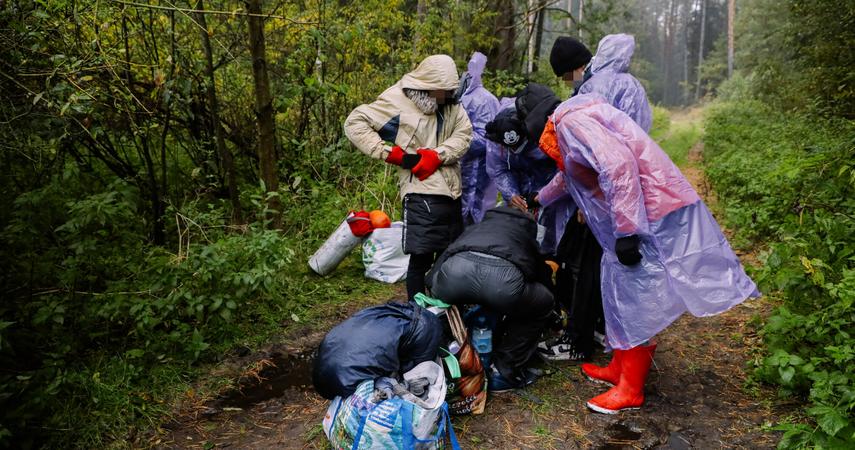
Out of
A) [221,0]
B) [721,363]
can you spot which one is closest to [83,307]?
[221,0]

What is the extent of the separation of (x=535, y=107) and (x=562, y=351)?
1670 millimetres

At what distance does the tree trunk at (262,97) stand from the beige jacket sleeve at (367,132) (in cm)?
102

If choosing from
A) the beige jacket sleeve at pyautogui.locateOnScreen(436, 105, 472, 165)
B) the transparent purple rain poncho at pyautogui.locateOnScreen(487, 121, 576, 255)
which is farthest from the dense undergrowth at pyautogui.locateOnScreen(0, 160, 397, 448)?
the transparent purple rain poncho at pyautogui.locateOnScreen(487, 121, 576, 255)

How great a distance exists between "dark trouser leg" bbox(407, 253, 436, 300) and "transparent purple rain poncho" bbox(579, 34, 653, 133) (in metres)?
1.62

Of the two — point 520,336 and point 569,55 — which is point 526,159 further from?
point 520,336

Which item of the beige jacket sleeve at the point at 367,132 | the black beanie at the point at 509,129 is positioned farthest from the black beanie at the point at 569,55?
the beige jacket sleeve at the point at 367,132

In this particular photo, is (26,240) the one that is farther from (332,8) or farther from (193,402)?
(332,8)

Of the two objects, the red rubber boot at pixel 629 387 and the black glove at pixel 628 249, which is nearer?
the black glove at pixel 628 249

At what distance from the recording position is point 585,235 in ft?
10.9

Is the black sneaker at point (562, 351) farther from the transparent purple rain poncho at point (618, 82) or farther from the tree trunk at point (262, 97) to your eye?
the tree trunk at point (262, 97)

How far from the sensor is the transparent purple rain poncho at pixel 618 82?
3518 mm

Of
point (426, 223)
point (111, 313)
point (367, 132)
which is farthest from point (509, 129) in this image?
point (111, 313)

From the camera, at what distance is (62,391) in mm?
2832

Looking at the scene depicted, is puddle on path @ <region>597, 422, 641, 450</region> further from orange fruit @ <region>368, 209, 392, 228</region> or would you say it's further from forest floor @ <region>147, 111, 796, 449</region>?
orange fruit @ <region>368, 209, 392, 228</region>
